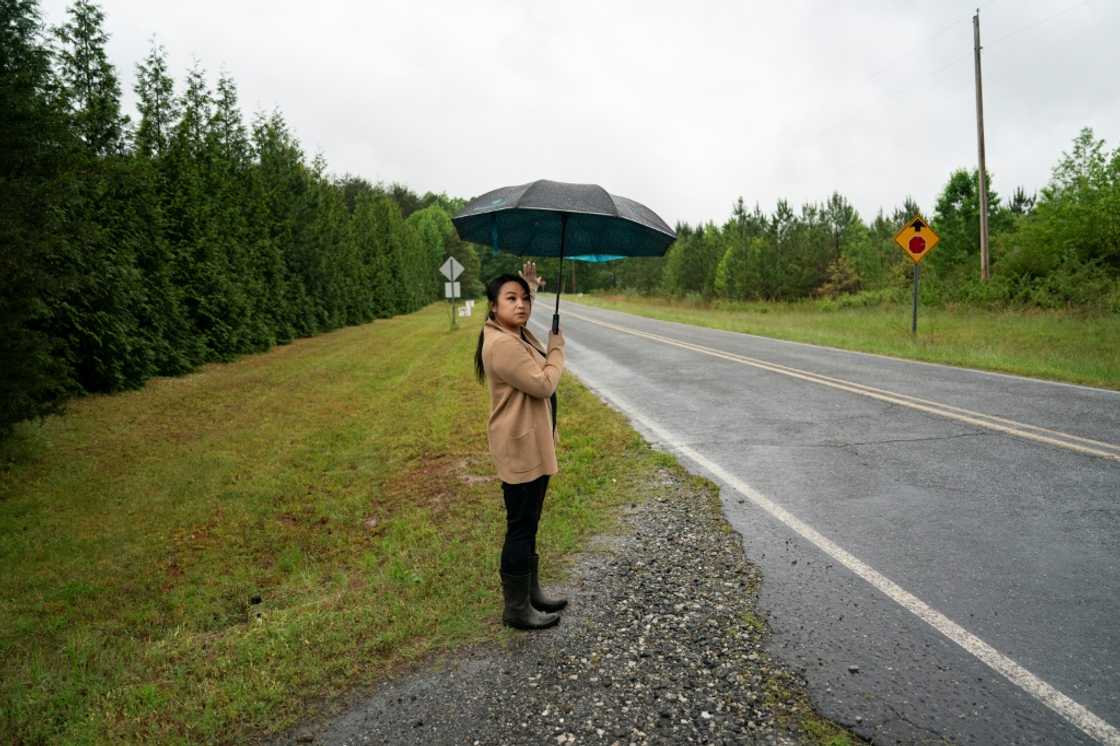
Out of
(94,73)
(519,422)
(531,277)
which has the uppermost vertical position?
(94,73)

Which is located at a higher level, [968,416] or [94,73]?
[94,73]

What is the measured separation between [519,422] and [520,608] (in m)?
1.00

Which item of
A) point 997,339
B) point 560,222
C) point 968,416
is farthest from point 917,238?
point 560,222

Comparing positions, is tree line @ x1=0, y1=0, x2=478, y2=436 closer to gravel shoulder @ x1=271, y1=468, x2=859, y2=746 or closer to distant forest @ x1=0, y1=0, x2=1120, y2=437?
distant forest @ x1=0, y1=0, x2=1120, y2=437

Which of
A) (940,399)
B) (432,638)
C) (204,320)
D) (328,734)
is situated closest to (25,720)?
(328,734)

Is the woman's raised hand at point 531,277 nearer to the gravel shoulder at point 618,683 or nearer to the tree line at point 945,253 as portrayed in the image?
the gravel shoulder at point 618,683

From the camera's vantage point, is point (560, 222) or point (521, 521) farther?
point (560, 222)

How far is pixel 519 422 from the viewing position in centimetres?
335

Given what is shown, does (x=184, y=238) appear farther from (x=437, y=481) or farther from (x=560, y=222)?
(x=560, y=222)

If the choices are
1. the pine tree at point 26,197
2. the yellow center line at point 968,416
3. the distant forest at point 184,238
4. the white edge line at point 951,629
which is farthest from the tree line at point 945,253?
the pine tree at point 26,197

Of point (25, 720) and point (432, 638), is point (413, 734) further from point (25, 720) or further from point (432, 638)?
point (25, 720)

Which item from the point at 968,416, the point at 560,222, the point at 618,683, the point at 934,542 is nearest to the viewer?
the point at 618,683

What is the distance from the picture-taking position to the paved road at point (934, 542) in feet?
8.70

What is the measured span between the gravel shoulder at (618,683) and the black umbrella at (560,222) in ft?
5.36
